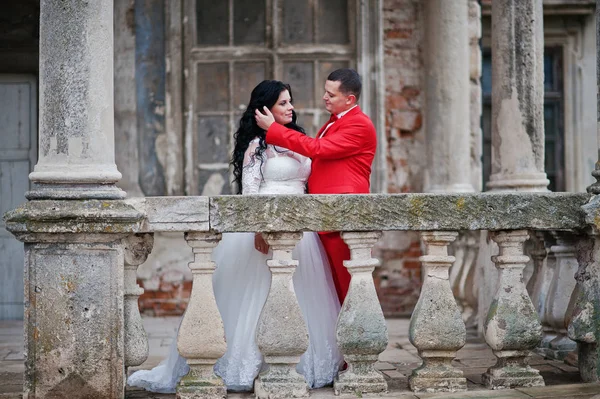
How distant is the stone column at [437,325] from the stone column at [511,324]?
194 mm

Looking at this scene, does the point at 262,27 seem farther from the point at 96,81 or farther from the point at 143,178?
the point at 96,81

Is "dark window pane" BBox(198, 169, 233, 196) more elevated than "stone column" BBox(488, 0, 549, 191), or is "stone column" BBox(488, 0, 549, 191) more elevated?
"stone column" BBox(488, 0, 549, 191)

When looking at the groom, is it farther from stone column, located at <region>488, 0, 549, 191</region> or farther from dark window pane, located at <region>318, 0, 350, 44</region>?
dark window pane, located at <region>318, 0, 350, 44</region>

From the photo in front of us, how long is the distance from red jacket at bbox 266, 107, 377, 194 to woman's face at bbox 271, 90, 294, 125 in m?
0.26

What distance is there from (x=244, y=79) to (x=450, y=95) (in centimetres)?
190

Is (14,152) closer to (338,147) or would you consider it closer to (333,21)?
(333,21)

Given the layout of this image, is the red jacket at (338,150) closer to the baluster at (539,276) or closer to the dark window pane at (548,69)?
the baluster at (539,276)

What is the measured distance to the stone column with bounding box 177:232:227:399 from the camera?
13.1 ft

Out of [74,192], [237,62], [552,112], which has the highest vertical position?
[237,62]

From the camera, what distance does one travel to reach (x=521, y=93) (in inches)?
229

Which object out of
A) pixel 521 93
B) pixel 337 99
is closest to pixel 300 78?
pixel 521 93

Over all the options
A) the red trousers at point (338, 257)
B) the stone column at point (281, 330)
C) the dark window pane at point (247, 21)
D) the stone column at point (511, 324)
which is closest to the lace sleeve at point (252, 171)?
the red trousers at point (338, 257)

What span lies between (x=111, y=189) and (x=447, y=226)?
165cm

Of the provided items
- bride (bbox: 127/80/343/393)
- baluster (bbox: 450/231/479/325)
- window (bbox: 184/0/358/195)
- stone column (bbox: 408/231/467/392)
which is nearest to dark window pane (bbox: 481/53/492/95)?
window (bbox: 184/0/358/195)
